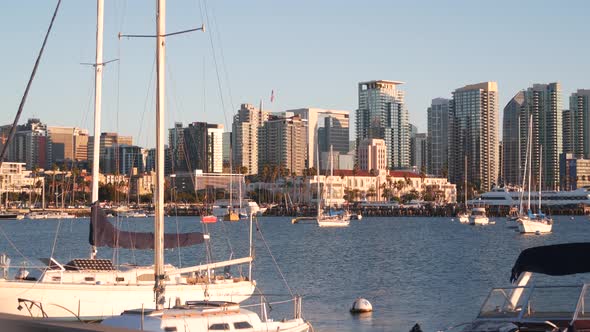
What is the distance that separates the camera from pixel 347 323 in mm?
37125

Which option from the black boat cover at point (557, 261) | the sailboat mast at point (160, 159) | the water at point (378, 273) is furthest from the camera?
the water at point (378, 273)

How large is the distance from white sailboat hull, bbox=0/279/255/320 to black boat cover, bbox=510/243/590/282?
11.7m

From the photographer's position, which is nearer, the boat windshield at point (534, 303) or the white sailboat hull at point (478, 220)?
the boat windshield at point (534, 303)

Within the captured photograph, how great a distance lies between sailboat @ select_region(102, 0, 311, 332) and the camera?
22.2m

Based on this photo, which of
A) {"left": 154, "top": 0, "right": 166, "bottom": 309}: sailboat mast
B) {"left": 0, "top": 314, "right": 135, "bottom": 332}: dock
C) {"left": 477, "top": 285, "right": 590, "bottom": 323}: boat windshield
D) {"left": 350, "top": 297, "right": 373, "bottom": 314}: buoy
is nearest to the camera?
{"left": 0, "top": 314, "right": 135, "bottom": 332}: dock

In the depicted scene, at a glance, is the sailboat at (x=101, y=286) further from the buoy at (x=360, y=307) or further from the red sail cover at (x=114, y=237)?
the buoy at (x=360, y=307)

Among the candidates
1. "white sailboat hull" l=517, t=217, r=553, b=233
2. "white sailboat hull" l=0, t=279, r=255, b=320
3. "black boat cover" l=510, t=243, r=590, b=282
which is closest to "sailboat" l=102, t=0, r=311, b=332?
"white sailboat hull" l=0, t=279, r=255, b=320

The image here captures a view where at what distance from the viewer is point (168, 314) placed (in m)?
22.6

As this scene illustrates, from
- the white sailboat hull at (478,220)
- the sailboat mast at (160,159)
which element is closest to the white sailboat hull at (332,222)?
the white sailboat hull at (478,220)

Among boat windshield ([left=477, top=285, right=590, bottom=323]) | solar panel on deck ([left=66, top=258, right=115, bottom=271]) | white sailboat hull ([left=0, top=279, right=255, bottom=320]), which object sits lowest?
white sailboat hull ([left=0, top=279, right=255, bottom=320])

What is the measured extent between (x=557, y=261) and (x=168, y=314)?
341 inches

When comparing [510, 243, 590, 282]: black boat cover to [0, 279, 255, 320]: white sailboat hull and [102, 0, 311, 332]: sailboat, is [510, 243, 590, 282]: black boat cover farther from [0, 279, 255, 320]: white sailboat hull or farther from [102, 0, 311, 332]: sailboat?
[0, 279, 255, 320]: white sailboat hull

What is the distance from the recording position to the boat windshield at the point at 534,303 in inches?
740

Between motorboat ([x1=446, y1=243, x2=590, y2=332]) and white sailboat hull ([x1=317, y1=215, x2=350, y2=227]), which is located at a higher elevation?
motorboat ([x1=446, y1=243, x2=590, y2=332])
